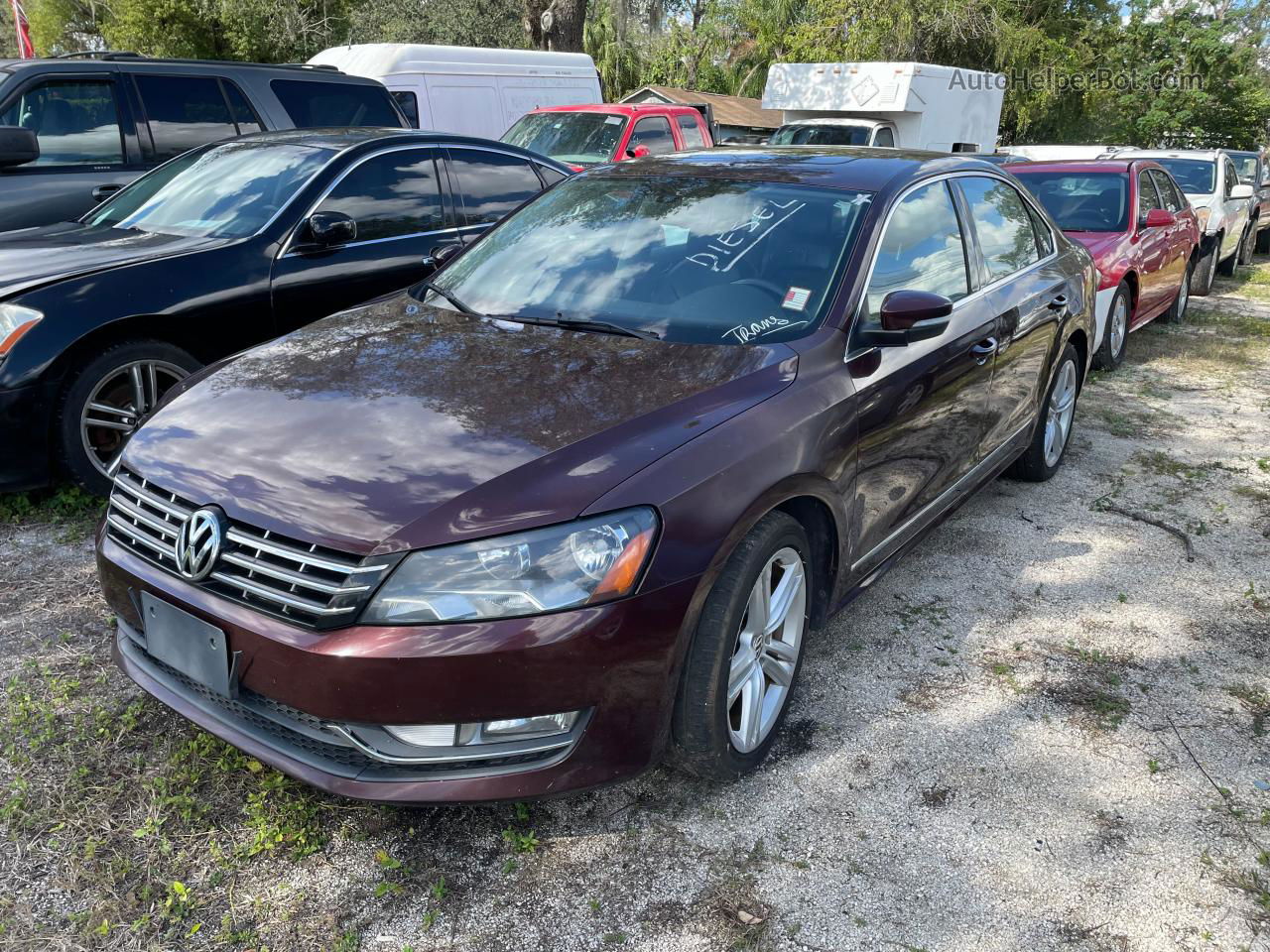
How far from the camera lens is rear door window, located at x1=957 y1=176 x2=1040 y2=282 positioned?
412 cm

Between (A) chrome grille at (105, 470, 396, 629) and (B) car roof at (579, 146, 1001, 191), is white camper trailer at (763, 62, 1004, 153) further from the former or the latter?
(A) chrome grille at (105, 470, 396, 629)

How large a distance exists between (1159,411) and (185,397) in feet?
20.4

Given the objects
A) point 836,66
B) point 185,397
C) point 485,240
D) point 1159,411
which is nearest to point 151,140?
point 485,240

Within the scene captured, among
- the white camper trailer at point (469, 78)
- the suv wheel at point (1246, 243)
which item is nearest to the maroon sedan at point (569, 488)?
the white camper trailer at point (469, 78)

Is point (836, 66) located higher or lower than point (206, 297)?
higher

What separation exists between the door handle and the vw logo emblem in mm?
2742

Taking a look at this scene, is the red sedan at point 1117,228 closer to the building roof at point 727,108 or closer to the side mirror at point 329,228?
the side mirror at point 329,228

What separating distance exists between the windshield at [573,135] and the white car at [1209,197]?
18.6 ft

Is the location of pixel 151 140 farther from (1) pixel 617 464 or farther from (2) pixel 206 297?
(1) pixel 617 464

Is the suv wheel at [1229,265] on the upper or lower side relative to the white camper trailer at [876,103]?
lower

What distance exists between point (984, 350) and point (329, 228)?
10.3 feet

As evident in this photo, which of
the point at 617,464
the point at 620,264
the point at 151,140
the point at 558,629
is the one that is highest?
the point at 151,140

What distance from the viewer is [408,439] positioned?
8.18 ft

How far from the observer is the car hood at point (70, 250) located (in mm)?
4219
